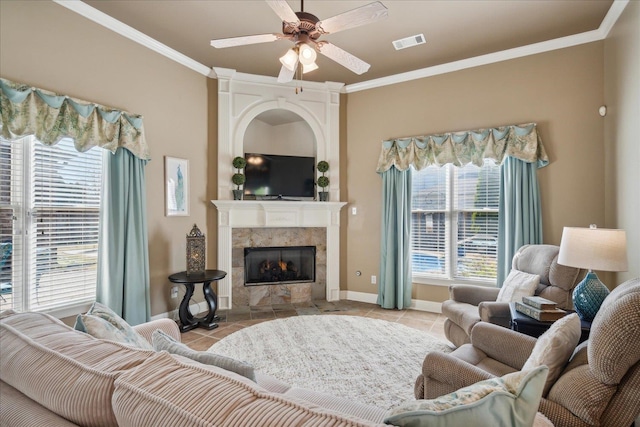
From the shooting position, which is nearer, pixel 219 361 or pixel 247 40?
pixel 219 361

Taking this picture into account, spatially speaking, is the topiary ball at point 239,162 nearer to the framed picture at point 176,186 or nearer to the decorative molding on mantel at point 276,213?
the decorative molding on mantel at point 276,213

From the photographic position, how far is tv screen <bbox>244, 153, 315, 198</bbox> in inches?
179

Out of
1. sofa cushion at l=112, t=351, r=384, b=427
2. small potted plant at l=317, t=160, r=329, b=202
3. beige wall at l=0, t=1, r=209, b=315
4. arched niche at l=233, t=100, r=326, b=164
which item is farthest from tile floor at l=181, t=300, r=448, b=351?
sofa cushion at l=112, t=351, r=384, b=427

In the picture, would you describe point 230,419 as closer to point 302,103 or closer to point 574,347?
point 574,347

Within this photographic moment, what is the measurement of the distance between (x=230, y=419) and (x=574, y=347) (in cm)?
154

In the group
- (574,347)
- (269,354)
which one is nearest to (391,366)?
(269,354)

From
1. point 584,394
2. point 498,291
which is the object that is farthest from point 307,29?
point 498,291

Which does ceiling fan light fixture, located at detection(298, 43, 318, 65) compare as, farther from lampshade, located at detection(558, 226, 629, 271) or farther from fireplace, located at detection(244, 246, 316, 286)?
fireplace, located at detection(244, 246, 316, 286)

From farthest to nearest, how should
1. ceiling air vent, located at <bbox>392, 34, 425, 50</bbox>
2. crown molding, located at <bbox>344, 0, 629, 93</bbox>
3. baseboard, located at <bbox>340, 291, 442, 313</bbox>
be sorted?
1. baseboard, located at <bbox>340, 291, 442, 313</bbox>
2. ceiling air vent, located at <bbox>392, 34, 425, 50</bbox>
3. crown molding, located at <bbox>344, 0, 629, 93</bbox>

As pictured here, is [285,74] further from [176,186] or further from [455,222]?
[455,222]

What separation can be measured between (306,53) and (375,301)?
350 centimetres

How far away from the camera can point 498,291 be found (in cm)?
312

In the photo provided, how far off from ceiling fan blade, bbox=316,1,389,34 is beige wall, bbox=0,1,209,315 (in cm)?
232

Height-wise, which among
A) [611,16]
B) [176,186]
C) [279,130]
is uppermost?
[611,16]
